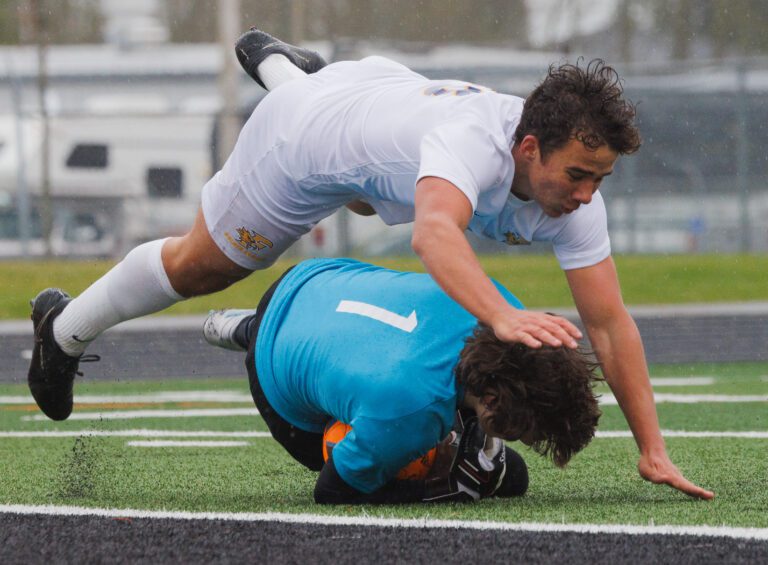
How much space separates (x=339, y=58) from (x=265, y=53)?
32.5ft

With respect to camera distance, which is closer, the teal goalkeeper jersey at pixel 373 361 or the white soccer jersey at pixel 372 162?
the teal goalkeeper jersey at pixel 373 361

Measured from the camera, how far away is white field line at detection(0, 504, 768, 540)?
3295mm

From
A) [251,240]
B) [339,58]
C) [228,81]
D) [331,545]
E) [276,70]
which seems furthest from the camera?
[228,81]

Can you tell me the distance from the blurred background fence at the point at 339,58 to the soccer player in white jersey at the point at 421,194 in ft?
25.4

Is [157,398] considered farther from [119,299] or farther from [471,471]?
[471,471]

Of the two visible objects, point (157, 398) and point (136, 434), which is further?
point (157, 398)

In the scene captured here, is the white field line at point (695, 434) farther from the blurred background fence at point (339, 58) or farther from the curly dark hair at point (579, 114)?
the blurred background fence at point (339, 58)

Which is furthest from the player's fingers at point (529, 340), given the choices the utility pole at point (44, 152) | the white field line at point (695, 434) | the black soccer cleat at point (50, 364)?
the utility pole at point (44, 152)

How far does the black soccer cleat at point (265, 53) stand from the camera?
16.6 ft

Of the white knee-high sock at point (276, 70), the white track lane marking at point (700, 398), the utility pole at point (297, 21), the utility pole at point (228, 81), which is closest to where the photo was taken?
the white knee-high sock at point (276, 70)

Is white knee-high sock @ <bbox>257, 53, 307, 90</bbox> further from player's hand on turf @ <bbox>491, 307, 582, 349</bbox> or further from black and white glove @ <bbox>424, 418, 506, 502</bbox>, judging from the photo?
player's hand on turf @ <bbox>491, 307, 582, 349</bbox>

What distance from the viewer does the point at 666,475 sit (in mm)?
3975

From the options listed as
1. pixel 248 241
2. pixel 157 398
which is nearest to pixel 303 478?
pixel 248 241

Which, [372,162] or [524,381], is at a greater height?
[372,162]
